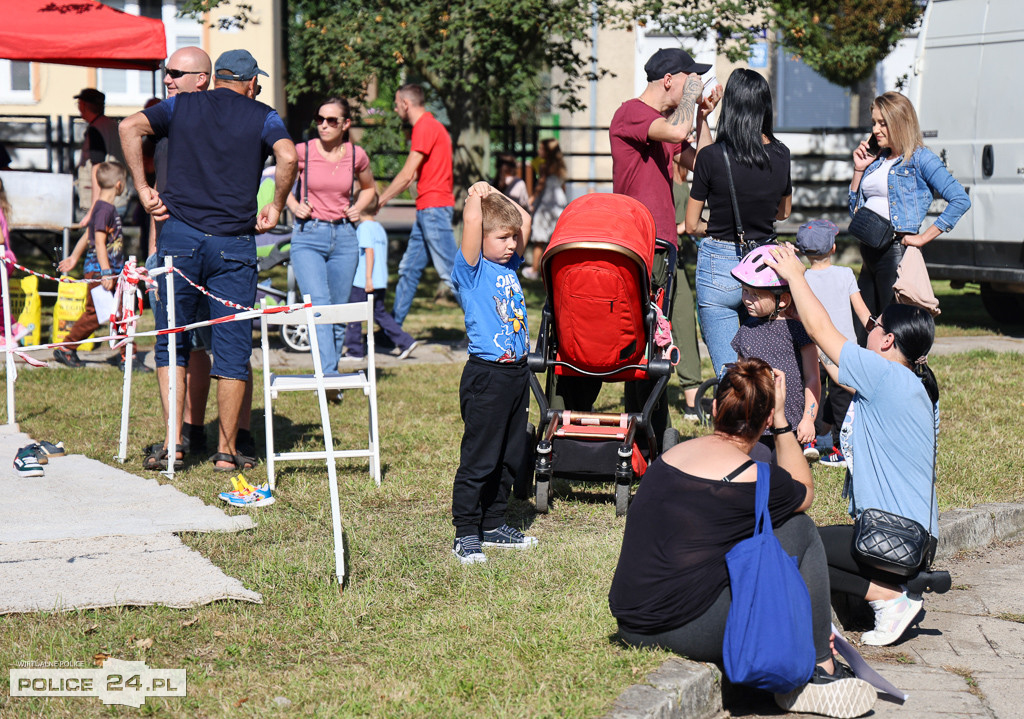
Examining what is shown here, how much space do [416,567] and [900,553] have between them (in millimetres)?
2029

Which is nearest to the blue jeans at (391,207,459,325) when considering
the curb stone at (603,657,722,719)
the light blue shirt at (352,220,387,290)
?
the light blue shirt at (352,220,387,290)

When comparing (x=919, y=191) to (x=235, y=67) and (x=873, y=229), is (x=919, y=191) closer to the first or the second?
(x=873, y=229)

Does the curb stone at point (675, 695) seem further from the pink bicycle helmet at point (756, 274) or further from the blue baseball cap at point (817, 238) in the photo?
the blue baseball cap at point (817, 238)

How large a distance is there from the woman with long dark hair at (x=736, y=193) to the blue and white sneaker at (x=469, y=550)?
6.82 feet

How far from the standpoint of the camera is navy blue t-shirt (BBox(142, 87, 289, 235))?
674cm

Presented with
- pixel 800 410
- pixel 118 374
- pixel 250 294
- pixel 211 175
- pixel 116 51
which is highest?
pixel 116 51

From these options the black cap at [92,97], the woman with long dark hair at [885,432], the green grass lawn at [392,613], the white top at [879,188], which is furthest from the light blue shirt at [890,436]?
the black cap at [92,97]

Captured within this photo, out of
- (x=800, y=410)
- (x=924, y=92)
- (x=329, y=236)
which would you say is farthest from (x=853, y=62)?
(x=800, y=410)

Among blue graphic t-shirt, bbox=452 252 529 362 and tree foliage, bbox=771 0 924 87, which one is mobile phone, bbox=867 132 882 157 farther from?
tree foliage, bbox=771 0 924 87

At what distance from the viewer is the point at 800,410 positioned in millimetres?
6324

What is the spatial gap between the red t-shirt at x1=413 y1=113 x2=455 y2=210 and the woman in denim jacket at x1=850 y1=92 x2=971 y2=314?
4092mm

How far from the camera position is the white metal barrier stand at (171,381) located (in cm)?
670

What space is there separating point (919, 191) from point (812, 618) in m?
4.54

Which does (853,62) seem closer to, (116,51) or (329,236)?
(116,51)
